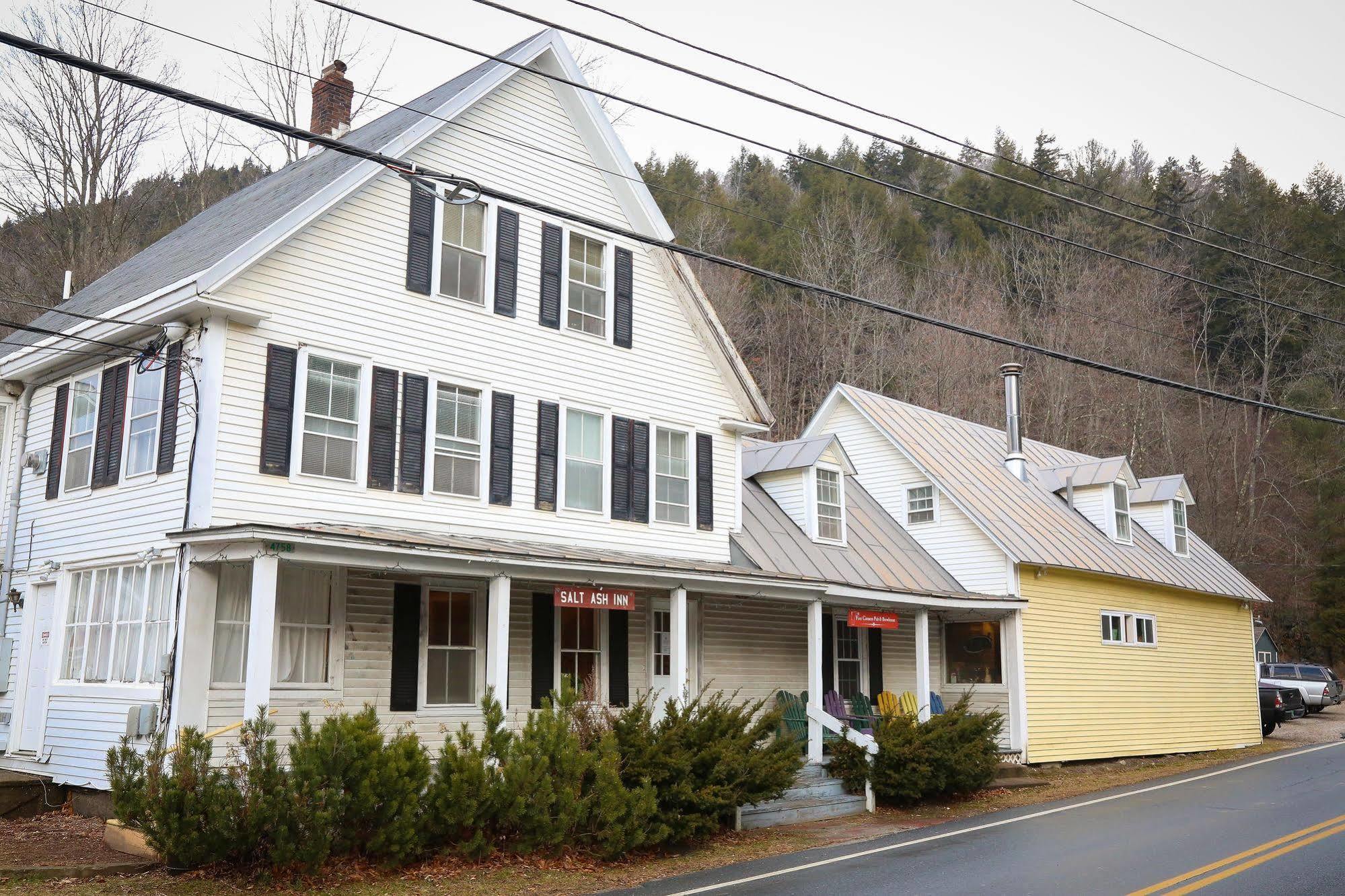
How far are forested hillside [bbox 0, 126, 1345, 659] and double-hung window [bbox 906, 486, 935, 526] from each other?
61.1 feet

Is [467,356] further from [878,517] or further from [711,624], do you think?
[878,517]

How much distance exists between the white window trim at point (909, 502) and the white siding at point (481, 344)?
6417mm

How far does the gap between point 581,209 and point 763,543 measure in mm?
6234

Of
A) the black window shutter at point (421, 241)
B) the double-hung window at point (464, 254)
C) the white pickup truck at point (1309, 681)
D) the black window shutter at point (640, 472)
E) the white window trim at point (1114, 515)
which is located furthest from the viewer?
the white pickup truck at point (1309, 681)

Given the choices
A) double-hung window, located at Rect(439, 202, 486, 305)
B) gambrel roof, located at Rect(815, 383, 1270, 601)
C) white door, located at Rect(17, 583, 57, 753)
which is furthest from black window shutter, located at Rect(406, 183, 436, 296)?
gambrel roof, located at Rect(815, 383, 1270, 601)

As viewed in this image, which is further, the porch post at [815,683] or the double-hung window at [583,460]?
the porch post at [815,683]

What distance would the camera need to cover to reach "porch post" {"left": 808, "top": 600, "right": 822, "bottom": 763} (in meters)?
17.8

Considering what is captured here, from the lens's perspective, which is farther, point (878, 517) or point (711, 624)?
point (878, 517)

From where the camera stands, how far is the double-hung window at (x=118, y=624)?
13.8 m

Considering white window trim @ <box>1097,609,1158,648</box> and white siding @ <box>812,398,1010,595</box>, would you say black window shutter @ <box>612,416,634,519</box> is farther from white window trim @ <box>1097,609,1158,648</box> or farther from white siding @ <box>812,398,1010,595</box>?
white window trim @ <box>1097,609,1158,648</box>

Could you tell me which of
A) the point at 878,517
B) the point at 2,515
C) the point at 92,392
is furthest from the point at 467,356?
the point at 878,517

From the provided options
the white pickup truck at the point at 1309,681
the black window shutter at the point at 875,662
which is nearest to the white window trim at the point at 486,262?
the black window shutter at the point at 875,662

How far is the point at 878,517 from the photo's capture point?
79.8 feet

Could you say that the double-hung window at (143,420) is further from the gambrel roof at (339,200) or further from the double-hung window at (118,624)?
the double-hung window at (118,624)
